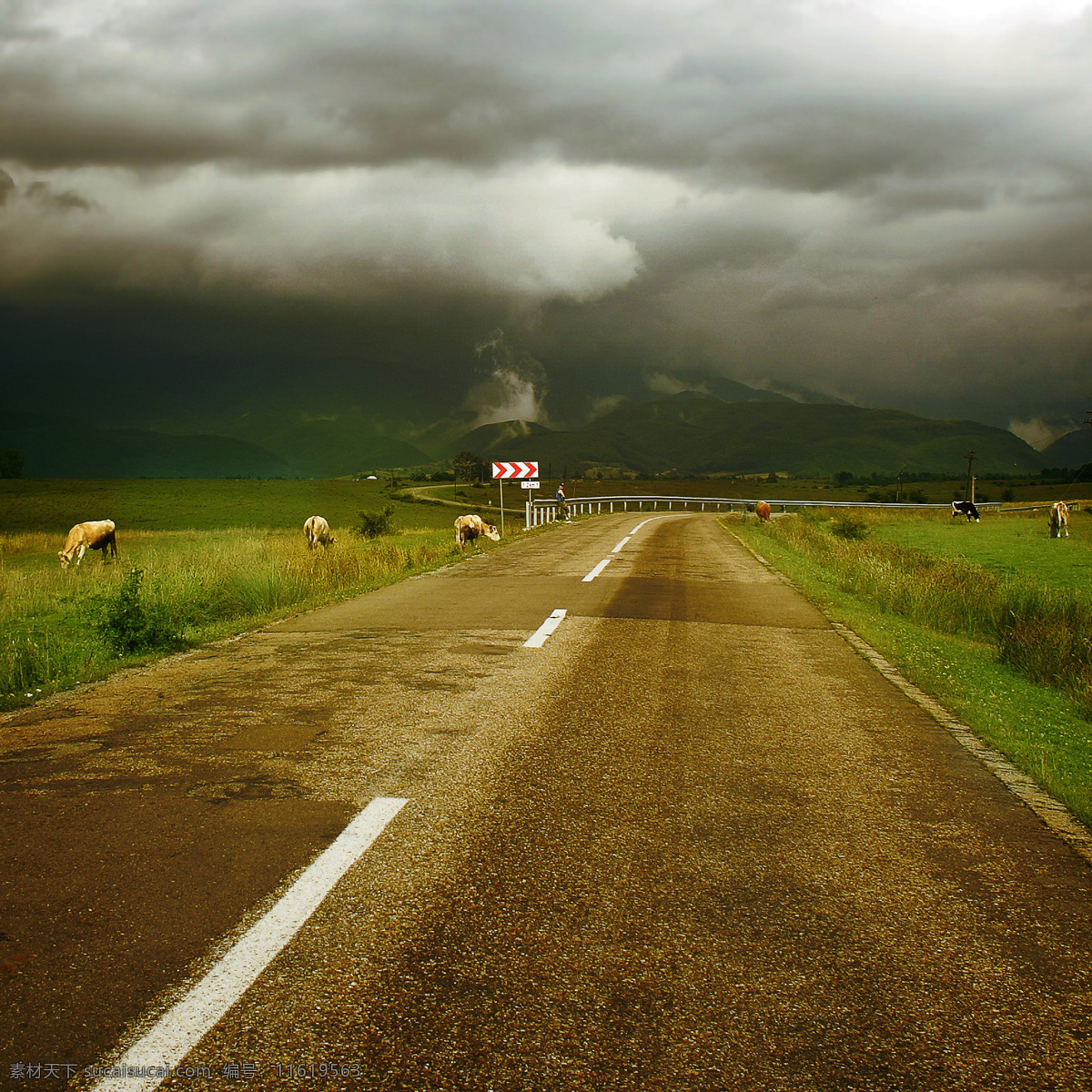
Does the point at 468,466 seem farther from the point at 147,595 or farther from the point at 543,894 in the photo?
the point at 543,894

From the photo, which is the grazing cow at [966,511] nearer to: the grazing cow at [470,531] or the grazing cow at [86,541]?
the grazing cow at [470,531]

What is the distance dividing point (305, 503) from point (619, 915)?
8484cm

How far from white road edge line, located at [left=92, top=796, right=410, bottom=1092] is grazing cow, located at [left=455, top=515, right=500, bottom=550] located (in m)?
22.2

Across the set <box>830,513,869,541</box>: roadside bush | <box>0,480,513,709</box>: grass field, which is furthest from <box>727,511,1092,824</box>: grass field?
<box>0,480,513,709</box>: grass field

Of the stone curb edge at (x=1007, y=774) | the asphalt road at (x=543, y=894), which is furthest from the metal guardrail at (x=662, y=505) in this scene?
the asphalt road at (x=543, y=894)

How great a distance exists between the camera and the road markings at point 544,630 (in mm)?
9703

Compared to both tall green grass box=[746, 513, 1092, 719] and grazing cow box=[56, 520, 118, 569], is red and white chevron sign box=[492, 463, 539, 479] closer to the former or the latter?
tall green grass box=[746, 513, 1092, 719]

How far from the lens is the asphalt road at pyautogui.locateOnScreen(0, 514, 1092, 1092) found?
2.65 meters

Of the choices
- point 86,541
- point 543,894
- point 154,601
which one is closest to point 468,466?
point 86,541

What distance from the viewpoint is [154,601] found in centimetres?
1125

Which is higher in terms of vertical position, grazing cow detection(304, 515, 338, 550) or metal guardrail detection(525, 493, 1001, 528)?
metal guardrail detection(525, 493, 1001, 528)

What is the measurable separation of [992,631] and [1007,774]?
9888 millimetres

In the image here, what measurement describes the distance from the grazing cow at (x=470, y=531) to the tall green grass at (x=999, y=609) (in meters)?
11.5

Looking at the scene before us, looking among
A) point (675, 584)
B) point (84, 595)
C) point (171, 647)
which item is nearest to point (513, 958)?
point (171, 647)
